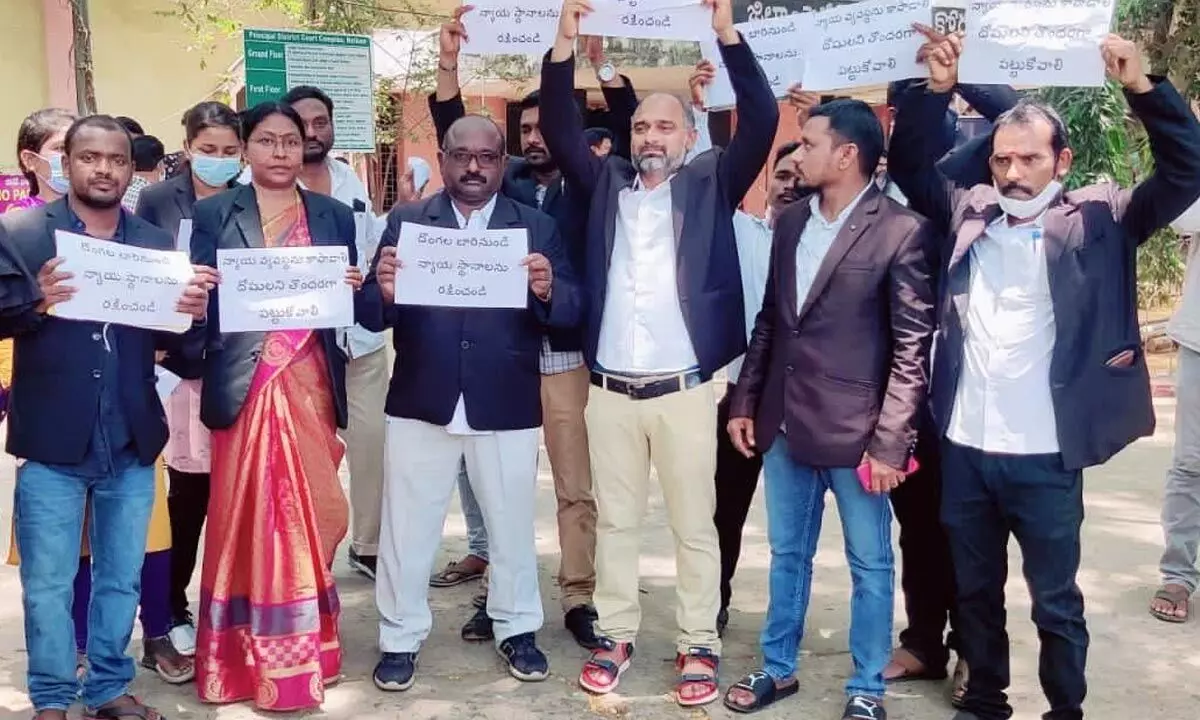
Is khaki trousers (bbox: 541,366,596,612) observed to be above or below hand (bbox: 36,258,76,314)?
below

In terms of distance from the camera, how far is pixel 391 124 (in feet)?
39.9

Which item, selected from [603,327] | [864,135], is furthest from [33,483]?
[864,135]

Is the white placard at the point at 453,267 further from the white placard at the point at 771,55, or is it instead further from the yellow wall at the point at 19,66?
the yellow wall at the point at 19,66

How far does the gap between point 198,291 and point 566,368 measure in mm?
1547

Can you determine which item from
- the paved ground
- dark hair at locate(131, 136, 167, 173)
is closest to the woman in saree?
the paved ground

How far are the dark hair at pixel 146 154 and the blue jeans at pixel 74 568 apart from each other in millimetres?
2051

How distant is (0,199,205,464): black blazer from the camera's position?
12.0 ft

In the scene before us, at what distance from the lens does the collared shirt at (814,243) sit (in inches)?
158

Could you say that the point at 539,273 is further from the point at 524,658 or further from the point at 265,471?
the point at 524,658

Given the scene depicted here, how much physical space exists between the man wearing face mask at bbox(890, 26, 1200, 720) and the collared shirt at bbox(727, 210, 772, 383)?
89 centimetres

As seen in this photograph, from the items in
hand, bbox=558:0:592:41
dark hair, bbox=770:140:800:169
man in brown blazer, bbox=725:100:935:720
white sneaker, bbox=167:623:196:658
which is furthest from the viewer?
dark hair, bbox=770:140:800:169

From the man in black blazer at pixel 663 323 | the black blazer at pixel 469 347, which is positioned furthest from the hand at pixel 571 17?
the black blazer at pixel 469 347

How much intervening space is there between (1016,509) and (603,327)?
5.19ft

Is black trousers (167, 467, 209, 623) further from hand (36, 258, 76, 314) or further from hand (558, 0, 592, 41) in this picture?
hand (558, 0, 592, 41)
